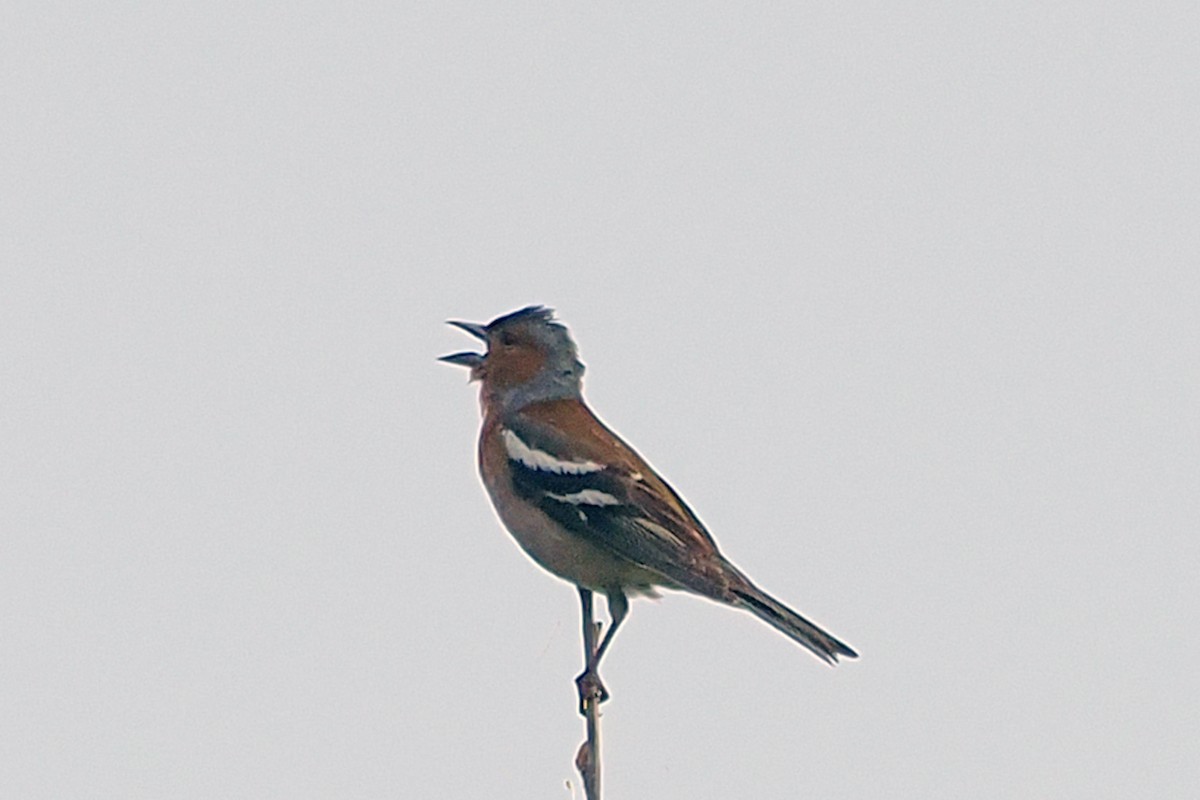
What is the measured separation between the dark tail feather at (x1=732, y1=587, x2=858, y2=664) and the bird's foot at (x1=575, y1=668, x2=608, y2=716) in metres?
0.83

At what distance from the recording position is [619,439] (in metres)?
10.3

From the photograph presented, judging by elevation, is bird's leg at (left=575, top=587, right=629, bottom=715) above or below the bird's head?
below

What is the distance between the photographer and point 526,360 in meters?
10.7

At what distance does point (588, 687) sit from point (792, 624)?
109 centimetres

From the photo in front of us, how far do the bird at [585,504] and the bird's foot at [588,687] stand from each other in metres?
0.03

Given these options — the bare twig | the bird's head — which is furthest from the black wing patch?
the bare twig

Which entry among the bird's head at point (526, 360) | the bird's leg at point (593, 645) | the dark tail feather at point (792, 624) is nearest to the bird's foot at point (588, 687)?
the bird's leg at point (593, 645)

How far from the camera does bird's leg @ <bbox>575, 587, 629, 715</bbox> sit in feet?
24.7

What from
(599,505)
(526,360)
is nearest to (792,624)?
(599,505)

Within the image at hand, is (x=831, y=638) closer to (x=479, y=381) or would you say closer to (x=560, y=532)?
(x=560, y=532)

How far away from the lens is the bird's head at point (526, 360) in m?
10.6

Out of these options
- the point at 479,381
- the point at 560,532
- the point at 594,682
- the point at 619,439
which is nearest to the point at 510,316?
the point at 479,381

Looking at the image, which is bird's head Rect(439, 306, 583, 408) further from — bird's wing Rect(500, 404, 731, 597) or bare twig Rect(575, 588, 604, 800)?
bare twig Rect(575, 588, 604, 800)

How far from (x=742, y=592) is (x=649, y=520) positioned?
2.83 ft
